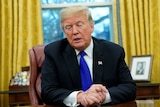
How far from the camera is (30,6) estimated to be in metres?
4.00

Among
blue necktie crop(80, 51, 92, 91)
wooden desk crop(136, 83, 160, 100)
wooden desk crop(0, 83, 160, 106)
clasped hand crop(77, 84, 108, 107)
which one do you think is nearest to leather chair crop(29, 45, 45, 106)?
blue necktie crop(80, 51, 92, 91)

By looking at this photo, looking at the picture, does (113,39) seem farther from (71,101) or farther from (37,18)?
(71,101)

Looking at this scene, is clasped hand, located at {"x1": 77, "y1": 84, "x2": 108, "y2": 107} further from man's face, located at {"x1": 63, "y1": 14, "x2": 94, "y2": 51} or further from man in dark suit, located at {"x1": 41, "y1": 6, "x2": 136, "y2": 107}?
man's face, located at {"x1": 63, "y1": 14, "x2": 94, "y2": 51}

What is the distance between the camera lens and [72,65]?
2.10 meters

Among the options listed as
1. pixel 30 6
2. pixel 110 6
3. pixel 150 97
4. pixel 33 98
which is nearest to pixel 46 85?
pixel 33 98

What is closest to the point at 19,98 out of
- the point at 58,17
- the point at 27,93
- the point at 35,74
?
the point at 27,93

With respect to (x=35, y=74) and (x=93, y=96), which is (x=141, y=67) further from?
(x=93, y=96)

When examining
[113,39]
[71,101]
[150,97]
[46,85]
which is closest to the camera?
[71,101]

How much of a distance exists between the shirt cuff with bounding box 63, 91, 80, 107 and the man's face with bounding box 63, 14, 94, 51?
1.18 ft

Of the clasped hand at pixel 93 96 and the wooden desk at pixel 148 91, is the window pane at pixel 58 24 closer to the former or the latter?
the wooden desk at pixel 148 91

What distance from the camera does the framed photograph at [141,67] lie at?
377 cm

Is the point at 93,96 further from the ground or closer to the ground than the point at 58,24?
closer to the ground

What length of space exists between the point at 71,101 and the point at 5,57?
227 centimetres

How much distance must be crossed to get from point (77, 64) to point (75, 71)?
0.17ft
